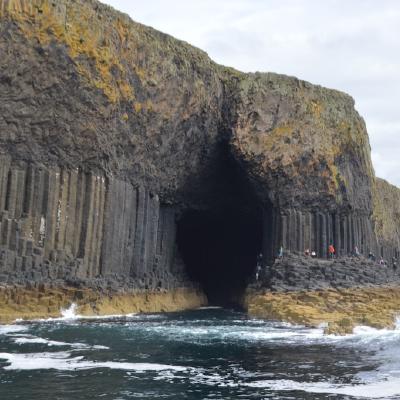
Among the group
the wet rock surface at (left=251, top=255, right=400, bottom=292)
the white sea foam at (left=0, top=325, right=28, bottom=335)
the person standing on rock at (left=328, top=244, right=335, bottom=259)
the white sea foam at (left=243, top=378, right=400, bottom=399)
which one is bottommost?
the white sea foam at (left=243, top=378, right=400, bottom=399)

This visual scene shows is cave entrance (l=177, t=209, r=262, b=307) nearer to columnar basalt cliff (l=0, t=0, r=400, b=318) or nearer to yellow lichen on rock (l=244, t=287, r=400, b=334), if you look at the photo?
columnar basalt cliff (l=0, t=0, r=400, b=318)

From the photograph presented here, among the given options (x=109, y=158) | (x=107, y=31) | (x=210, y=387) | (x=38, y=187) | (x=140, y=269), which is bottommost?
(x=210, y=387)

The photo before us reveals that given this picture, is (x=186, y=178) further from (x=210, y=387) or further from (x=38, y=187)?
(x=210, y=387)

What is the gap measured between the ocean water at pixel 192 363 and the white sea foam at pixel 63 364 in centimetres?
3

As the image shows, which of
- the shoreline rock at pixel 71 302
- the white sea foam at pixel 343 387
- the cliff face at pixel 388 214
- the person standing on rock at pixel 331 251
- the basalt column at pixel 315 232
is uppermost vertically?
the cliff face at pixel 388 214

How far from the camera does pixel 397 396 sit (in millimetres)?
13414

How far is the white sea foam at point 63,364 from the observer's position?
16391mm

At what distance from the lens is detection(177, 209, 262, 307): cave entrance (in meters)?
55.8

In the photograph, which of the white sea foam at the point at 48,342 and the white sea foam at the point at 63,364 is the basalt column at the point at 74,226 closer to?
the white sea foam at the point at 48,342

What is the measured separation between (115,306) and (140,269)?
4814mm

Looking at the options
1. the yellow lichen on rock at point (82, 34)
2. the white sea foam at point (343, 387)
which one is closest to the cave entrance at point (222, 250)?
the yellow lichen on rock at point (82, 34)

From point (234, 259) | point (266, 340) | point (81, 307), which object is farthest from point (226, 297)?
point (266, 340)

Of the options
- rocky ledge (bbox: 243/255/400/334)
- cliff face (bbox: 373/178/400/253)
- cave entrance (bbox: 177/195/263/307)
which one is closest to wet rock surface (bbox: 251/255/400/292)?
rocky ledge (bbox: 243/255/400/334)

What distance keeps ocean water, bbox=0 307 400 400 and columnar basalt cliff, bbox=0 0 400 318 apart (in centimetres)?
908
